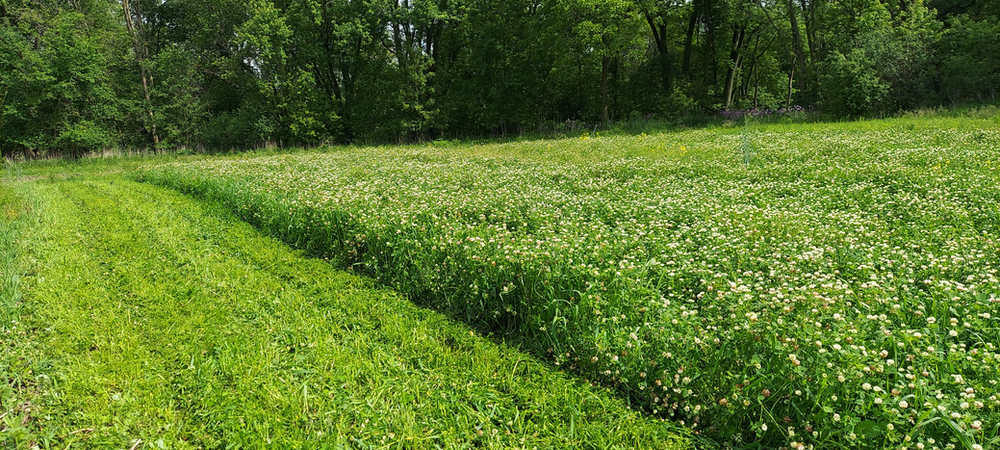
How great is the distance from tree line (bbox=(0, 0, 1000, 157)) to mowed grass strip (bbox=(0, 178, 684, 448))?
26.1 m

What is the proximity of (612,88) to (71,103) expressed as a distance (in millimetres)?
38613

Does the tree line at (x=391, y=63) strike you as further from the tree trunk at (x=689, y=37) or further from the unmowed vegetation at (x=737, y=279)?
the unmowed vegetation at (x=737, y=279)

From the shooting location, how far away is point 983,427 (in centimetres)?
238

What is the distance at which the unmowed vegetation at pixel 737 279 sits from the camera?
2729 mm

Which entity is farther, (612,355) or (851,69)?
(851,69)

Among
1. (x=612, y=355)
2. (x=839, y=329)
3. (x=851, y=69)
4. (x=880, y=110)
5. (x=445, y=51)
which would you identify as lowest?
(x=612, y=355)

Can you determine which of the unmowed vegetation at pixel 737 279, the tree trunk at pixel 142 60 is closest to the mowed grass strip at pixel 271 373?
the unmowed vegetation at pixel 737 279

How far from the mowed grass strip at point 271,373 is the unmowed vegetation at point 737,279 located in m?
0.43

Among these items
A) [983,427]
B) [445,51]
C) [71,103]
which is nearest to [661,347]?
[983,427]

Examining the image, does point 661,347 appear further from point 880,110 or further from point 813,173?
point 880,110

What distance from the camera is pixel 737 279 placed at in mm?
4133

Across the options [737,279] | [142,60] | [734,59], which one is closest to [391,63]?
[142,60]

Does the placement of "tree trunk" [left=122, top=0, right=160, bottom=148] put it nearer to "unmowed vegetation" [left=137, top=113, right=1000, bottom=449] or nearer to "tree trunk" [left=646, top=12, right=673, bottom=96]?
"unmowed vegetation" [left=137, top=113, right=1000, bottom=449]

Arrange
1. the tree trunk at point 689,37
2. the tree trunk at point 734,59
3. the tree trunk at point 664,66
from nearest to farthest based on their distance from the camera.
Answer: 1. the tree trunk at point 734,59
2. the tree trunk at point 689,37
3. the tree trunk at point 664,66
